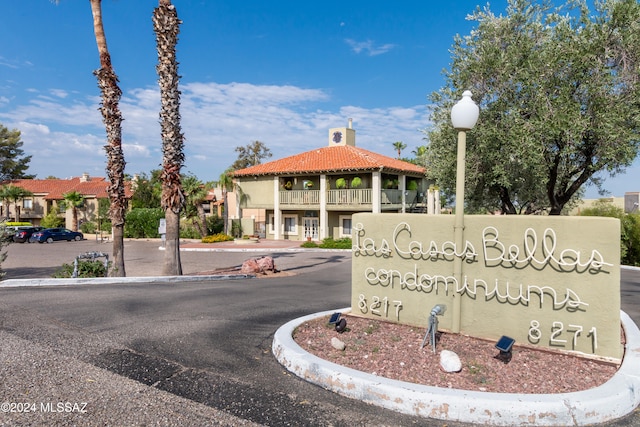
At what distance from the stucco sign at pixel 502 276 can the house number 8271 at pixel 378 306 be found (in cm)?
2

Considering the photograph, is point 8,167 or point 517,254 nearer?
point 517,254

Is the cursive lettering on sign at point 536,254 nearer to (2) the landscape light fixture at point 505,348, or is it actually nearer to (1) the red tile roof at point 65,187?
(2) the landscape light fixture at point 505,348

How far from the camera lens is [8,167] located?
6681 centimetres

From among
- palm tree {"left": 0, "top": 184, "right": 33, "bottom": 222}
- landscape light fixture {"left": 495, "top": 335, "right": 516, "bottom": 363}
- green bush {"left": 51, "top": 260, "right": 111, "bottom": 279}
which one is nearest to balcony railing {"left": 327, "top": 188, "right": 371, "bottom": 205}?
green bush {"left": 51, "top": 260, "right": 111, "bottom": 279}

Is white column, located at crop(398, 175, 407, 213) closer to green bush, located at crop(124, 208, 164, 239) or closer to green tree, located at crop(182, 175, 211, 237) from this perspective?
green tree, located at crop(182, 175, 211, 237)

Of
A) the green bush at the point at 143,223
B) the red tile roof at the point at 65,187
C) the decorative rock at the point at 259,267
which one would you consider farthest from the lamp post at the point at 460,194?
the red tile roof at the point at 65,187

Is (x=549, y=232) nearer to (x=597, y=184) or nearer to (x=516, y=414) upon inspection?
(x=516, y=414)

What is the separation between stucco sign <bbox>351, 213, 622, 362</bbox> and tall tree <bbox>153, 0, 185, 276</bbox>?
9093mm

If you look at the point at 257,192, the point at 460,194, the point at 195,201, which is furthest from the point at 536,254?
the point at 195,201

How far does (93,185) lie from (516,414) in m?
58.4

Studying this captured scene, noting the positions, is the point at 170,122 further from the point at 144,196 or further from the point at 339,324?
the point at 144,196

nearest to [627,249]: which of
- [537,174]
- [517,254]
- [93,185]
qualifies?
[537,174]

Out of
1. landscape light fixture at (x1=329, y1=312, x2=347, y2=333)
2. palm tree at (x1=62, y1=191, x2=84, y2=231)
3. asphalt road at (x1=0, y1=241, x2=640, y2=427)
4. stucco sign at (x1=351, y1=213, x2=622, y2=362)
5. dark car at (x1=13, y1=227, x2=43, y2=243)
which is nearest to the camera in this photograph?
asphalt road at (x1=0, y1=241, x2=640, y2=427)

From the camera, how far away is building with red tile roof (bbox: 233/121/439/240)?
3103 centimetres
